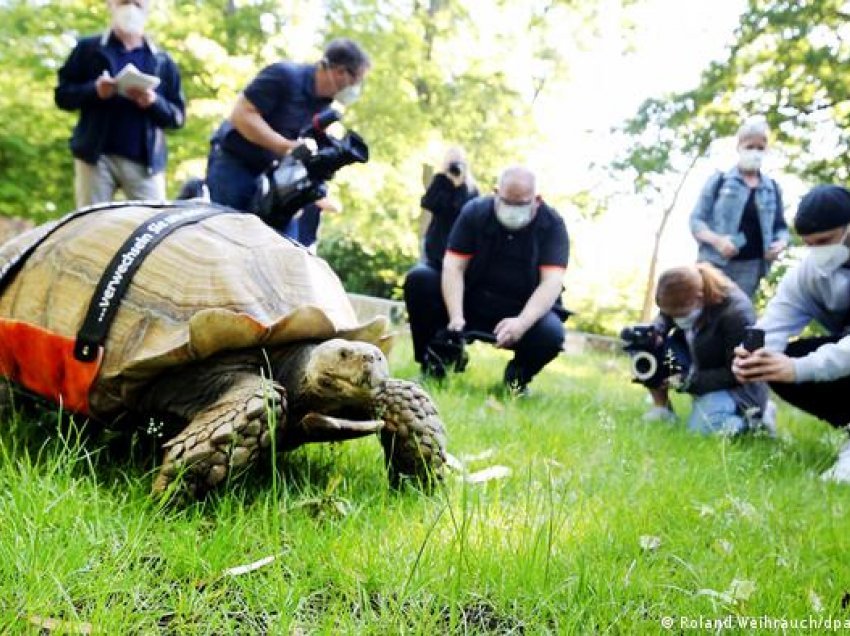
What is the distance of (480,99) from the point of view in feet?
40.5

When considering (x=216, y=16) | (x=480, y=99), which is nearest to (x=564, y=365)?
(x=480, y=99)

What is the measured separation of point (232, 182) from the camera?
13.9ft

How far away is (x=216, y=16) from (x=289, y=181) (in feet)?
26.9

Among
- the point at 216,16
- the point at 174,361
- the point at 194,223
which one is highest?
the point at 216,16

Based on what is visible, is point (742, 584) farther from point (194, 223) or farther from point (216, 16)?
point (216, 16)

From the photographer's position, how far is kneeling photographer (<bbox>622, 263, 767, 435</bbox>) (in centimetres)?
398

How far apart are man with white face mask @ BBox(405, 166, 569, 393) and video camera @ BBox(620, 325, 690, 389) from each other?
469 millimetres

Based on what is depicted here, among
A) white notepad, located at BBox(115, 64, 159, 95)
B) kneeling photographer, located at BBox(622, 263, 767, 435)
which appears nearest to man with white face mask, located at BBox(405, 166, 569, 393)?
kneeling photographer, located at BBox(622, 263, 767, 435)

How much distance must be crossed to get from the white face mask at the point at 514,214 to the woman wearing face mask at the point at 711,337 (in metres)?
0.95

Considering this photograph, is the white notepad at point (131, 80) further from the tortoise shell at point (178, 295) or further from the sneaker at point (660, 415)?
the sneaker at point (660, 415)

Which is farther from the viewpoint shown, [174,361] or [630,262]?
[630,262]

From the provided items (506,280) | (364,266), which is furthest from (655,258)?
(506,280)

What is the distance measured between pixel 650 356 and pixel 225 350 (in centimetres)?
312

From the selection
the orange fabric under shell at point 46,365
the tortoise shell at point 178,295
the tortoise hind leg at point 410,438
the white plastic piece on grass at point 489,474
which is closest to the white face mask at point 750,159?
the white plastic piece on grass at point 489,474
